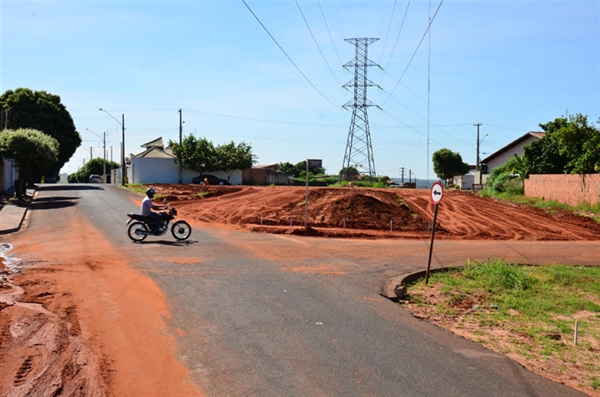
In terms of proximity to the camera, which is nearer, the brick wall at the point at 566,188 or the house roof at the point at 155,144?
the brick wall at the point at 566,188

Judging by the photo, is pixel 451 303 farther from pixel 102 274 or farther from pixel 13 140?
pixel 13 140

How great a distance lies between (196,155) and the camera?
60.2 m

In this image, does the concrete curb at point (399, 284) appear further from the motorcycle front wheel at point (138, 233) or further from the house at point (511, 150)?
the house at point (511, 150)

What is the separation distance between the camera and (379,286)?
12.2 m

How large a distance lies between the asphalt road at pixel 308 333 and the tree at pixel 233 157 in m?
46.1

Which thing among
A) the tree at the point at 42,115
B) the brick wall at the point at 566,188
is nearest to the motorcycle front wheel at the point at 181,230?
the brick wall at the point at 566,188

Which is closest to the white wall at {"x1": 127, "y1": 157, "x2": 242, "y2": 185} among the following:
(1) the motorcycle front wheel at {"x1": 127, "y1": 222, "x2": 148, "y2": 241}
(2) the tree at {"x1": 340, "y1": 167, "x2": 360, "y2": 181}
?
(2) the tree at {"x1": 340, "y1": 167, "x2": 360, "y2": 181}

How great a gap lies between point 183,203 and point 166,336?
85.0 ft

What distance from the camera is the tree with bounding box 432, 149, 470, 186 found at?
8000 cm

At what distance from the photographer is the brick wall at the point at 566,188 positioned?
3019 cm

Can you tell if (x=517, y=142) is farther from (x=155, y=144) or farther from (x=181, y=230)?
(x=181, y=230)

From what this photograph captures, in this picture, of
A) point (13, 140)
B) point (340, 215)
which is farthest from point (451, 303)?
point (13, 140)

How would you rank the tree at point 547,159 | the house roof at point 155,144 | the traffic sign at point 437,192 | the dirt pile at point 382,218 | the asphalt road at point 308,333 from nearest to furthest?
1. the asphalt road at point 308,333
2. the traffic sign at point 437,192
3. the dirt pile at point 382,218
4. the tree at point 547,159
5. the house roof at point 155,144

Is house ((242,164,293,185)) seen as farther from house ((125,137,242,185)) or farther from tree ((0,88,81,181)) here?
tree ((0,88,81,181))
